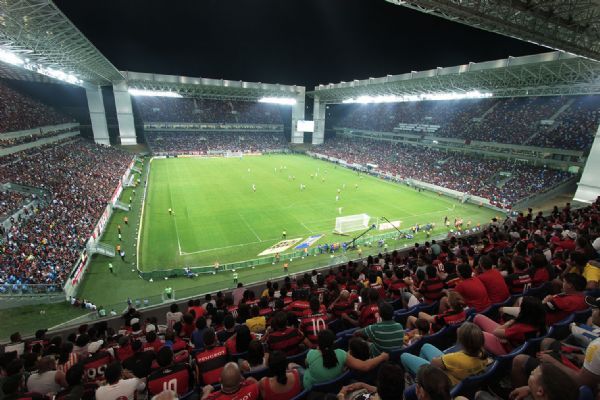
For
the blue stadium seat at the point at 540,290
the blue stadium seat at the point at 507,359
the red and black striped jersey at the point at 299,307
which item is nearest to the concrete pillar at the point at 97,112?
the red and black striped jersey at the point at 299,307

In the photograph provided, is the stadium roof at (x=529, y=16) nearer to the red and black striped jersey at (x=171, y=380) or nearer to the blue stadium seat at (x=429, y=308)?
the blue stadium seat at (x=429, y=308)

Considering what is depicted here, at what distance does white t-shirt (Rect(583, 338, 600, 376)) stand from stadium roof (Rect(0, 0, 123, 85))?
32731mm

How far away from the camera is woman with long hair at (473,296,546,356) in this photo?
4.25 m

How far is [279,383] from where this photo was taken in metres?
3.94

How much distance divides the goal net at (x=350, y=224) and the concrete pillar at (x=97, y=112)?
5471 cm

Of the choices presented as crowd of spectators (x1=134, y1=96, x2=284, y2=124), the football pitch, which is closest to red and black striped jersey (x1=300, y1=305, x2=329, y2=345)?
the football pitch

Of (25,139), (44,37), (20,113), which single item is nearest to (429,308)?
(44,37)

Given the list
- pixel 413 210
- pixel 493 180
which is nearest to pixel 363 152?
pixel 493 180

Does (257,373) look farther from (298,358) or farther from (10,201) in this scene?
(10,201)

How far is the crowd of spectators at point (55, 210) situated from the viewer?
60.3 feet

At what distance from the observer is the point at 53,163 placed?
1415 inches

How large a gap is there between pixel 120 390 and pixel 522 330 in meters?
5.58

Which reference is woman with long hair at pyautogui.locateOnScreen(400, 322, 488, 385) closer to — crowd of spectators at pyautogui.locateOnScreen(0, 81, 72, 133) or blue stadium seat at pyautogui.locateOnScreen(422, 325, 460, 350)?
blue stadium seat at pyautogui.locateOnScreen(422, 325, 460, 350)

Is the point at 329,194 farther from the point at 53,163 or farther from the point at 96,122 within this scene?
the point at 96,122
